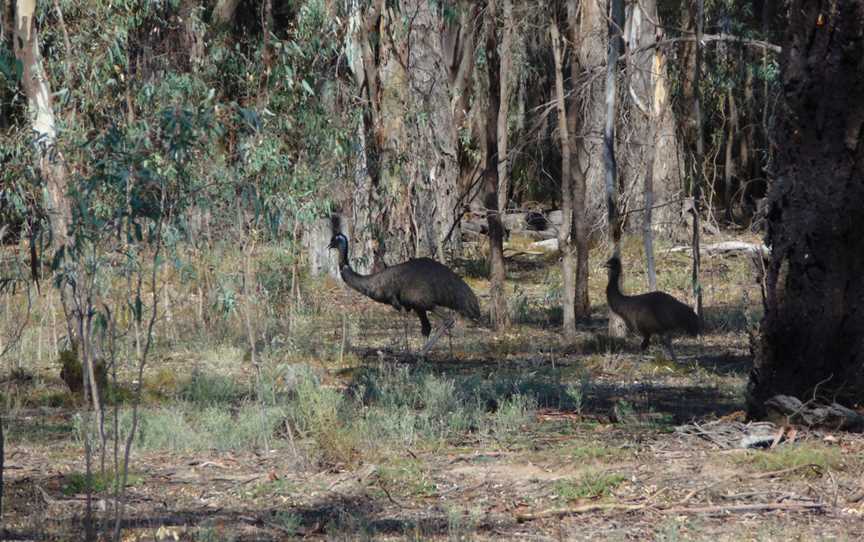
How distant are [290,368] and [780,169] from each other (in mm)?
4571

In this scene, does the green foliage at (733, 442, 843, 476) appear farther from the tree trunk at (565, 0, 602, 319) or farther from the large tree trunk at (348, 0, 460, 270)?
the large tree trunk at (348, 0, 460, 270)

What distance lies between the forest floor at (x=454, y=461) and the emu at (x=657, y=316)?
38 cm

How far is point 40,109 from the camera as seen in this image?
12.4m

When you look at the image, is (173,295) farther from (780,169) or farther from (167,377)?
(780,169)

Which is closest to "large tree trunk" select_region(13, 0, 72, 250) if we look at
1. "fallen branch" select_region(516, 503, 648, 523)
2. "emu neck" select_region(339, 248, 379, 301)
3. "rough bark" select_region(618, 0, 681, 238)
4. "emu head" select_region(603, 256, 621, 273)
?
"emu neck" select_region(339, 248, 379, 301)

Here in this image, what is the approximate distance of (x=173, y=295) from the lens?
17172mm

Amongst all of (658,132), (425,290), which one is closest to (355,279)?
(425,290)

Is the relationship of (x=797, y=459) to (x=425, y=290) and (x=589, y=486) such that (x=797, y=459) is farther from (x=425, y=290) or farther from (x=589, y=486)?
(x=425, y=290)

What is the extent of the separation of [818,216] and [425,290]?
297 inches

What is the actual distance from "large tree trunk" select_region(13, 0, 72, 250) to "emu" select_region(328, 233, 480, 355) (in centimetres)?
431

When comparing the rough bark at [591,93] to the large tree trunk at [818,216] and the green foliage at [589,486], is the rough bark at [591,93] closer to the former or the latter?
the large tree trunk at [818,216]

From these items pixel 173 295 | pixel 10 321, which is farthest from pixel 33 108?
pixel 173 295

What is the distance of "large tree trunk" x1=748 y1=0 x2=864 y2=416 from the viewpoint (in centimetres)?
799

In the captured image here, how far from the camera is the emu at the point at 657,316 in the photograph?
42.9ft
